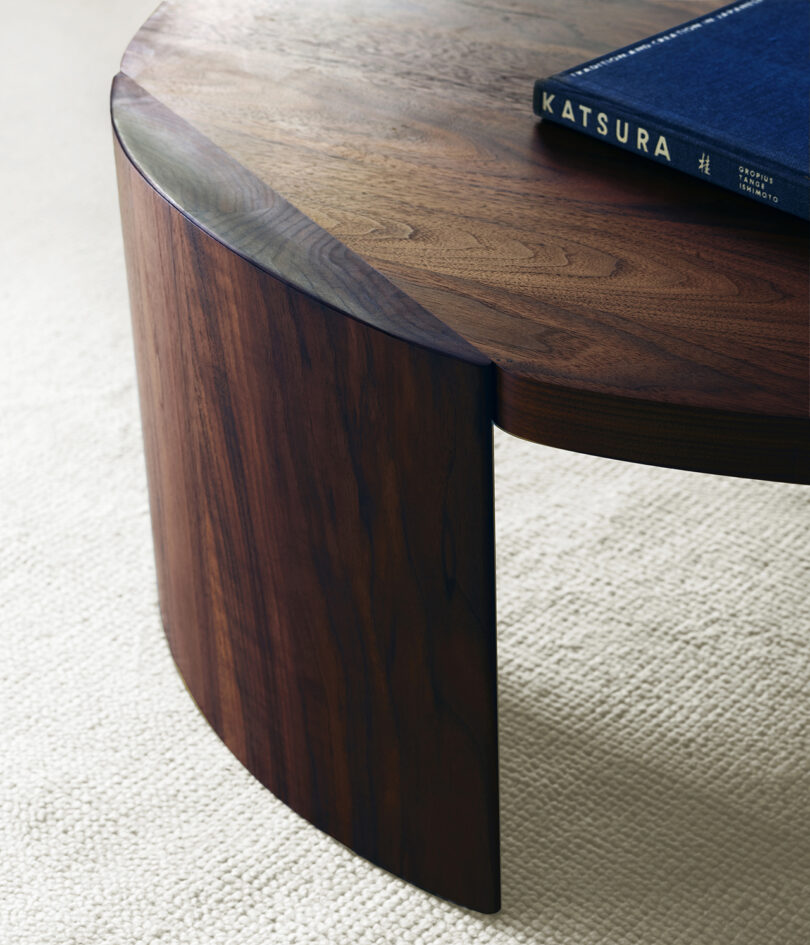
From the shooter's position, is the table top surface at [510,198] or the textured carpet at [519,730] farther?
the textured carpet at [519,730]

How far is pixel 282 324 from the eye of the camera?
0.80m

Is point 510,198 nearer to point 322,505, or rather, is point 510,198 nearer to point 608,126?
point 608,126

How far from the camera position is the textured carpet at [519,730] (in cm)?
97

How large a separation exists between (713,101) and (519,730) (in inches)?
21.9

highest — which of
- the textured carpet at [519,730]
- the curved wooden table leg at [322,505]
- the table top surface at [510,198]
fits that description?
the table top surface at [510,198]

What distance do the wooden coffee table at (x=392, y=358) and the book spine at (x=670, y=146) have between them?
12 mm

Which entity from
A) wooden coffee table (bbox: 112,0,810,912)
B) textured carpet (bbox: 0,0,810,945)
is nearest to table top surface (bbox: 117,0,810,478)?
wooden coffee table (bbox: 112,0,810,912)

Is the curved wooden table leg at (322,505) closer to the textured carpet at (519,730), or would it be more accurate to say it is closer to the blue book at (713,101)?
the textured carpet at (519,730)

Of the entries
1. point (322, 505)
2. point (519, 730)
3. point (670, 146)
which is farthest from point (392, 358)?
point (519, 730)

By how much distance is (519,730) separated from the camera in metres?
1.13

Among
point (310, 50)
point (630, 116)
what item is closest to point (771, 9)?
point (630, 116)

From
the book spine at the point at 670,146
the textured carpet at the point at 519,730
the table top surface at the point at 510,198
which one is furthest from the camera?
the textured carpet at the point at 519,730

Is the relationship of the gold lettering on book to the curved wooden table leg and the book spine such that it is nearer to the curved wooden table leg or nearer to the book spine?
the book spine

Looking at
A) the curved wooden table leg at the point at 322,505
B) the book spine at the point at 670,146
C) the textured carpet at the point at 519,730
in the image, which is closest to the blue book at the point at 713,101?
the book spine at the point at 670,146
